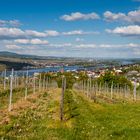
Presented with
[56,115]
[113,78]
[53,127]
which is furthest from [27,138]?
[113,78]

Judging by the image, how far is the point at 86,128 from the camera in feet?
63.5

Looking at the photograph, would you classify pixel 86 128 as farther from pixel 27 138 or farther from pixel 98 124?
pixel 27 138

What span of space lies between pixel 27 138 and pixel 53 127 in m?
3.82

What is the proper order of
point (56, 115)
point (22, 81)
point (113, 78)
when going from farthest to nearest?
point (113, 78)
point (22, 81)
point (56, 115)

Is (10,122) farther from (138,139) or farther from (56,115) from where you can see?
(138,139)

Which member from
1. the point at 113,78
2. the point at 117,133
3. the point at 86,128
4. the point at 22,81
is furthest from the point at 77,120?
the point at 113,78

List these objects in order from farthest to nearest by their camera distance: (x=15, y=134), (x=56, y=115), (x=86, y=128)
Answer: (x=56, y=115)
(x=86, y=128)
(x=15, y=134)

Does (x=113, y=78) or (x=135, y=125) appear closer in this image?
(x=135, y=125)

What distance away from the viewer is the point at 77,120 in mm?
22609

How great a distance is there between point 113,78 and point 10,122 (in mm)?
75512

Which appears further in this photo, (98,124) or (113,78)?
(113,78)

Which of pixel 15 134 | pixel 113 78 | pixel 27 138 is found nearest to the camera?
pixel 27 138

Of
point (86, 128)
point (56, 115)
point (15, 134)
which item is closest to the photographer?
point (15, 134)

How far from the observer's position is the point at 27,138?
1614cm
